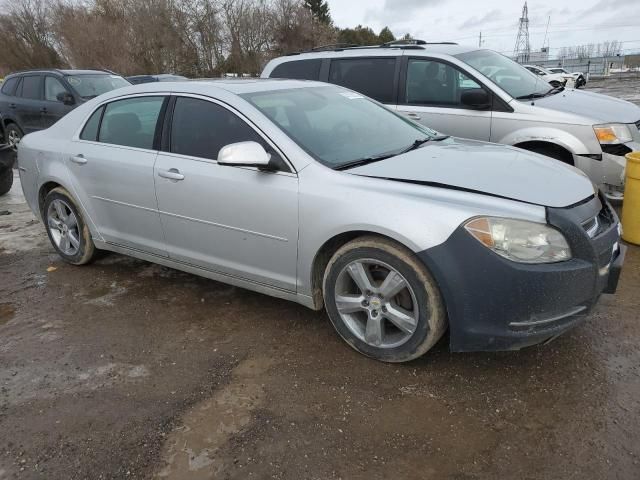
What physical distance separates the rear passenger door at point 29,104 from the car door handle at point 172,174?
27.9ft

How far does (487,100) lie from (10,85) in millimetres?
10364

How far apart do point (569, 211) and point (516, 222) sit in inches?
13.4

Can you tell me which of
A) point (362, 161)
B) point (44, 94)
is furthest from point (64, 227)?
point (44, 94)

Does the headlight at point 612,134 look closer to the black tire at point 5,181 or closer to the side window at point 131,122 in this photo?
the side window at point 131,122

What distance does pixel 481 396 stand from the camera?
282cm

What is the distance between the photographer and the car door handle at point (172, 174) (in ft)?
12.2

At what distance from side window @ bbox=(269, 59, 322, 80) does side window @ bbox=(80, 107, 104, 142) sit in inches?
108

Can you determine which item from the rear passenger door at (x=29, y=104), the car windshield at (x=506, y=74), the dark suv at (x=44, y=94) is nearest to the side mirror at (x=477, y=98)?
the car windshield at (x=506, y=74)

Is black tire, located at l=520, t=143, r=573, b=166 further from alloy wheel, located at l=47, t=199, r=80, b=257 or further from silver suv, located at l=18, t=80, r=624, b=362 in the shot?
alloy wheel, located at l=47, t=199, r=80, b=257

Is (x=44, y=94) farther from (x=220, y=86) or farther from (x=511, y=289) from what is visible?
(x=511, y=289)

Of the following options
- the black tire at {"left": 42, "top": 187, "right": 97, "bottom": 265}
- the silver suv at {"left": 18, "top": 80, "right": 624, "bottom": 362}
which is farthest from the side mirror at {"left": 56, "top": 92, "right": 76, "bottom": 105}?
the silver suv at {"left": 18, "top": 80, "right": 624, "bottom": 362}

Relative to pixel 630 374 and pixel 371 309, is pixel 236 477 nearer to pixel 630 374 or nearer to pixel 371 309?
pixel 371 309

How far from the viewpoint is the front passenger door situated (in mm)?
3311

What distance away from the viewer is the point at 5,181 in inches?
303
